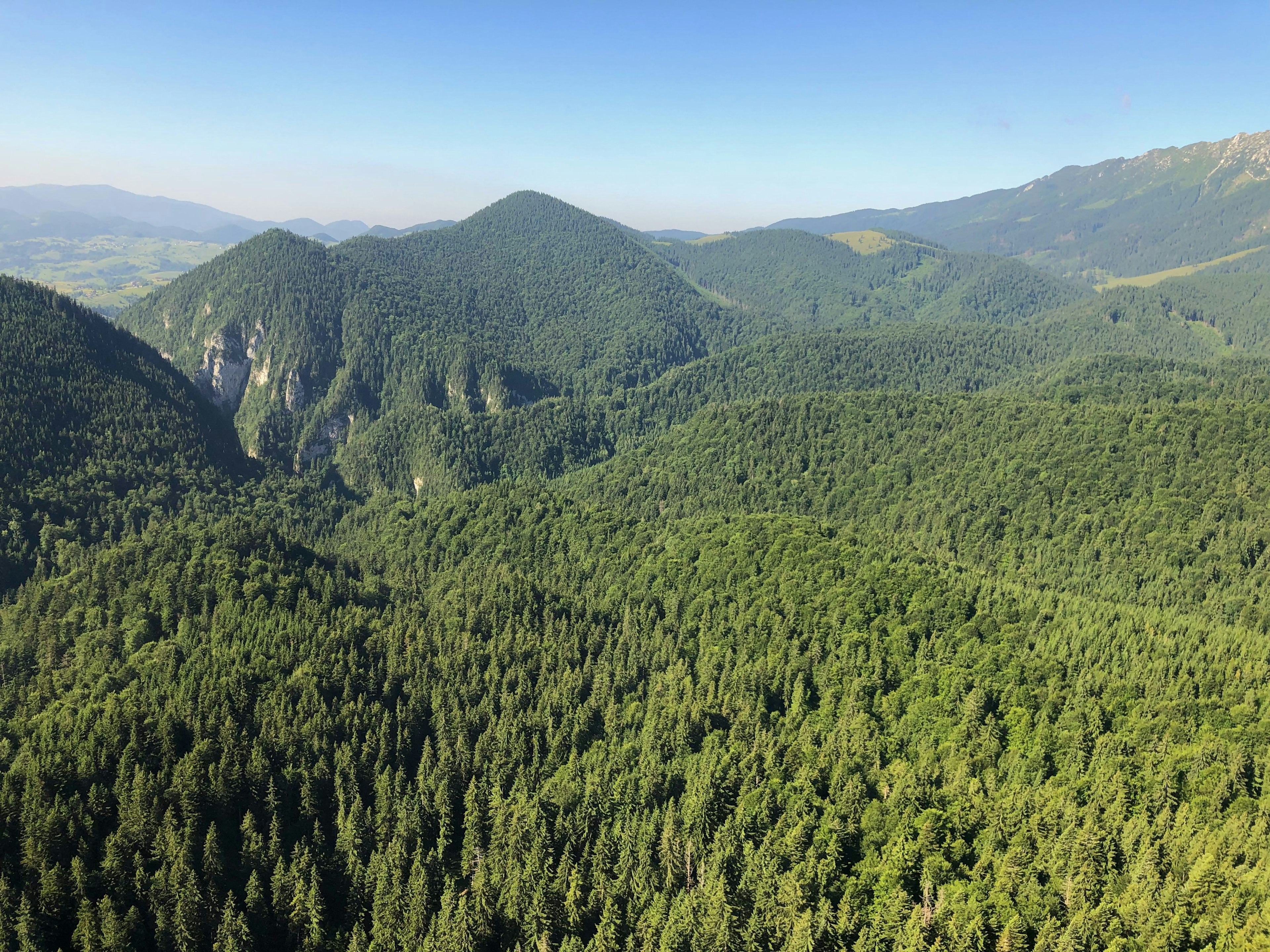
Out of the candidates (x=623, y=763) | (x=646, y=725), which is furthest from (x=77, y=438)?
(x=623, y=763)

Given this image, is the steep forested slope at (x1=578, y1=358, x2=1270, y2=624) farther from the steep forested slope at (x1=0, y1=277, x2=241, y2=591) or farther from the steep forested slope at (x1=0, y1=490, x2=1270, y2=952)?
the steep forested slope at (x1=0, y1=277, x2=241, y2=591)

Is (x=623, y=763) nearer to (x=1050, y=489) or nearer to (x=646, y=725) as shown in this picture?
(x=646, y=725)

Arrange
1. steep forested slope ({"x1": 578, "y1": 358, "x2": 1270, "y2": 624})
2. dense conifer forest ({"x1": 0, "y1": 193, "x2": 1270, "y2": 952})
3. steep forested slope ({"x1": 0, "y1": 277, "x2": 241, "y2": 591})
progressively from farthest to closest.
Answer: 1. steep forested slope ({"x1": 0, "y1": 277, "x2": 241, "y2": 591})
2. steep forested slope ({"x1": 578, "y1": 358, "x2": 1270, "y2": 624})
3. dense conifer forest ({"x1": 0, "y1": 193, "x2": 1270, "y2": 952})

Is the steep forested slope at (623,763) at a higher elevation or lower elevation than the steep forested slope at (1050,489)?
lower

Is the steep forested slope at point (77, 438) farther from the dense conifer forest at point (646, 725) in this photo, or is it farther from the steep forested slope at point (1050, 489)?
the steep forested slope at point (1050, 489)

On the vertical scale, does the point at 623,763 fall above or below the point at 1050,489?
below

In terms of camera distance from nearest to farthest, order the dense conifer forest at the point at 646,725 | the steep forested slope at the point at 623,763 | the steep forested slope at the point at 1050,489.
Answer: the steep forested slope at the point at 623,763 → the dense conifer forest at the point at 646,725 → the steep forested slope at the point at 1050,489

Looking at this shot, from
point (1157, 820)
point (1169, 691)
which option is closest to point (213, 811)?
point (1157, 820)

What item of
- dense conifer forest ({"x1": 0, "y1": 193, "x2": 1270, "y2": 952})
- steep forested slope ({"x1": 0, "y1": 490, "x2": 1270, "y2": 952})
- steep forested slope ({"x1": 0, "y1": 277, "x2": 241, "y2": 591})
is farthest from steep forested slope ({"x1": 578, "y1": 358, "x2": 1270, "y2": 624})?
steep forested slope ({"x1": 0, "y1": 277, "x2": 241, "y2": 591})

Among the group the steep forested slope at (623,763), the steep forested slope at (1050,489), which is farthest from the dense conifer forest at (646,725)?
the steep forested slope at (1050,489)
